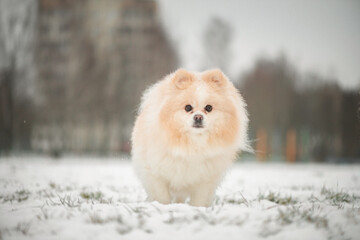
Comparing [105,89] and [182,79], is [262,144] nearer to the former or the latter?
[105,89]

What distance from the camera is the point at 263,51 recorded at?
22.5 metres

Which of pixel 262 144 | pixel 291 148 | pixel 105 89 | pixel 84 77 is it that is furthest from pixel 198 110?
pixel 105 89

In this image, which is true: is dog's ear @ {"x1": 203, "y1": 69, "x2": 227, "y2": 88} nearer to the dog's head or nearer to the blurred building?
the dog's head

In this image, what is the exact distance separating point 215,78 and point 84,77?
695 inches

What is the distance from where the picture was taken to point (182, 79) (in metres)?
4.27

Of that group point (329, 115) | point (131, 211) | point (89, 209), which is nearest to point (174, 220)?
point (131, 211)

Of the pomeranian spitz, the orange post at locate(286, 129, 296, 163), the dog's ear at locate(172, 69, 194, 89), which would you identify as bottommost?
the orange post at locate(286, 129, 296, 163)

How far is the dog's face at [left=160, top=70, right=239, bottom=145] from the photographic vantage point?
4.00m

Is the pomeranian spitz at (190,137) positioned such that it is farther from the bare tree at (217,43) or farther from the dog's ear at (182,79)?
the bare tree at (217,43)

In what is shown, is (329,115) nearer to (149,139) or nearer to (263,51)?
(263,51)

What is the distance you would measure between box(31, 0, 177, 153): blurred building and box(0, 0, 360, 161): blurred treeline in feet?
0.23

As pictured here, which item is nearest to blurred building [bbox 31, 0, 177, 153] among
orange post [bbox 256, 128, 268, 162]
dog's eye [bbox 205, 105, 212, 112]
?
orange post [bbox 256, 128, 268, 162]

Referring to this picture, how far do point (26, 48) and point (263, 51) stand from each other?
15.6 metres

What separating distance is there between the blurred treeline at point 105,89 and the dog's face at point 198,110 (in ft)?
44.2
